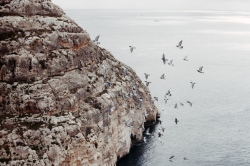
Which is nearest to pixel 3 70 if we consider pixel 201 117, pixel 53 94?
pixel 53 94

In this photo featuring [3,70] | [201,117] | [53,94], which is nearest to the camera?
[3,70]

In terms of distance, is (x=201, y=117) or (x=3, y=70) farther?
(x=201, y=117)

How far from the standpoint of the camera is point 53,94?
59.8m

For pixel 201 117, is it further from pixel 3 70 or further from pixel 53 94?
pixel 3 70

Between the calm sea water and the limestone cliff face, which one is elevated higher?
the limestone cliff face

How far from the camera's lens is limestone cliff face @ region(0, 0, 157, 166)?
5466 centimetres

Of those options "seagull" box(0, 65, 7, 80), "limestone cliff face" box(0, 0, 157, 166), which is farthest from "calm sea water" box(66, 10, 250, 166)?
"seagull" box(0, 65, 7, 80)

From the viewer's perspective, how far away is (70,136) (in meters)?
56.9

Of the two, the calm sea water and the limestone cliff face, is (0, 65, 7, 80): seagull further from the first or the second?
the calm sea water

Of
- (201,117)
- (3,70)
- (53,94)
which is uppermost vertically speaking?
(3,70)

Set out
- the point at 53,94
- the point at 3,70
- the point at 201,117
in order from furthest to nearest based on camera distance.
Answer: the point at 201,117
the point at 53,94
the point at 3,70

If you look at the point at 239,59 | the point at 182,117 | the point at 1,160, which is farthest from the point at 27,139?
the point at 239,59

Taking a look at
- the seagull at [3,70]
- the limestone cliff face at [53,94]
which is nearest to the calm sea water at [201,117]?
the limestone cliff face at [53,94]

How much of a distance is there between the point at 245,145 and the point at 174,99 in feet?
124
